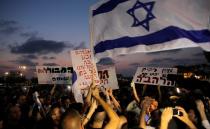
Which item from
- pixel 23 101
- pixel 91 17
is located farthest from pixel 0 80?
pixel 91 17

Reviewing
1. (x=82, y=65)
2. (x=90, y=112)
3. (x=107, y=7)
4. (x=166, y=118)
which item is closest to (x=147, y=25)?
(x=107, y=7)

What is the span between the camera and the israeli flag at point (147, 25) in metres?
3.27

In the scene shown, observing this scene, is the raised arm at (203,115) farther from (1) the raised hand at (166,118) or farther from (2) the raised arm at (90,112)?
(2) the raised arm at (90,112)

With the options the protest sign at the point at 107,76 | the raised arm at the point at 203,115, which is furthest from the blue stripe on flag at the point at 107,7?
the protest sign at the point at 107,76

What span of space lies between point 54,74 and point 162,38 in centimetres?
843

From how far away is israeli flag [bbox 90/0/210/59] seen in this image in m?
3.27

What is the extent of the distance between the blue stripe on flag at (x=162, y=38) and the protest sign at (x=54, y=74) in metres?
7.14

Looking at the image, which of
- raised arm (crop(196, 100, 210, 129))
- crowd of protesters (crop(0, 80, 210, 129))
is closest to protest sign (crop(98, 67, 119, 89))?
crowd of protesters (crop(0, 80, 210, 129))

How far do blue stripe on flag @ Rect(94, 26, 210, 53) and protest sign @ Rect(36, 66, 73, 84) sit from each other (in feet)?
23.4

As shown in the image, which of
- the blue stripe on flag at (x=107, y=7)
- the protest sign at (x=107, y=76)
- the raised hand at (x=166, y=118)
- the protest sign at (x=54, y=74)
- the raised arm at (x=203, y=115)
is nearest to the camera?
the raised hand at (x=166, y=118)

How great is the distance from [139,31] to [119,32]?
0.44 metres

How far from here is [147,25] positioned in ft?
12.0

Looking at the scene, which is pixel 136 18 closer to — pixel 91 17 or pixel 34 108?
pixel 91 17

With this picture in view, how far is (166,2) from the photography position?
11.5ft
